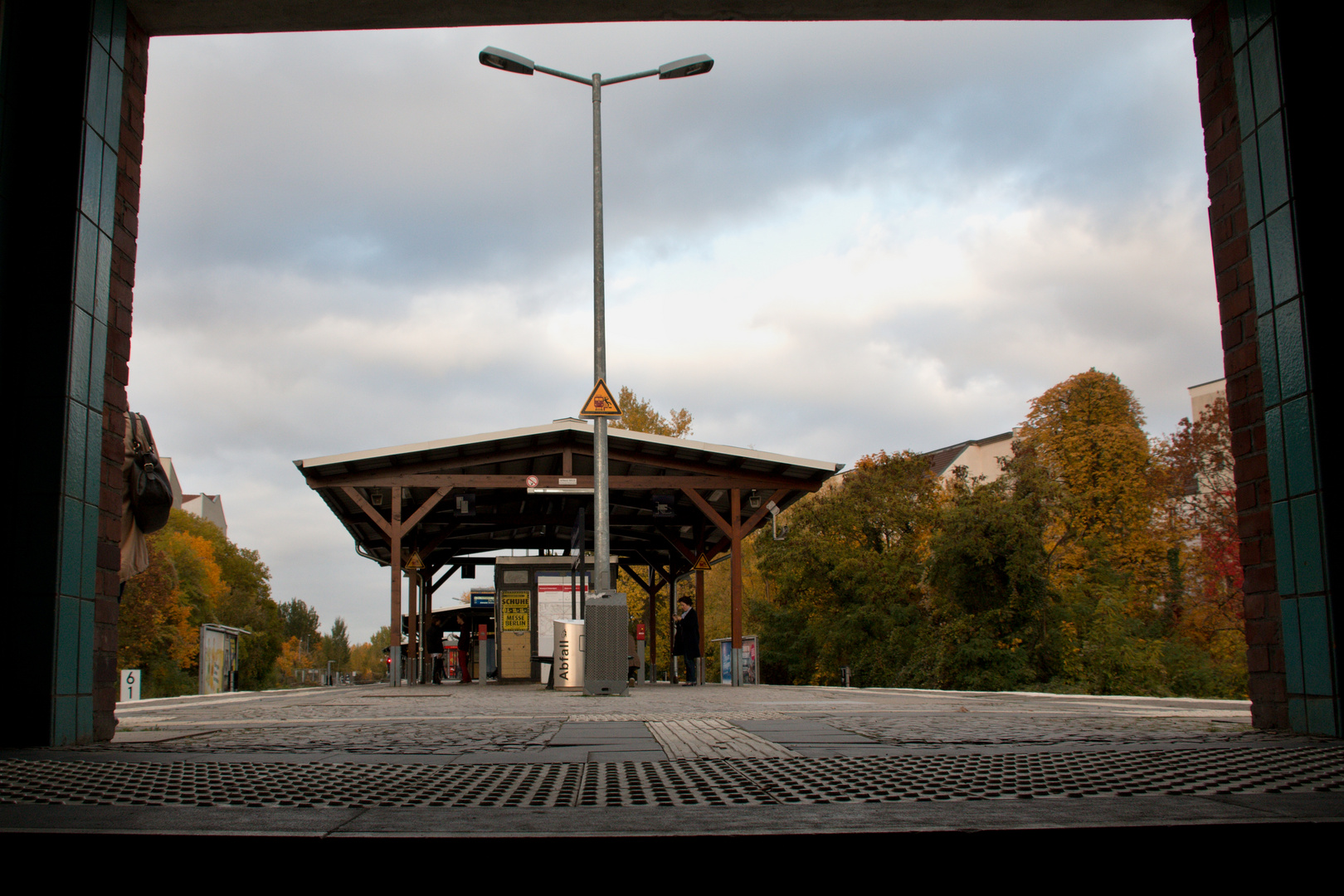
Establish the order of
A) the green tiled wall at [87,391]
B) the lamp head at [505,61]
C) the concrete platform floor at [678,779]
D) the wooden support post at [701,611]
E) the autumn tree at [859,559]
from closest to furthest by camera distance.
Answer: the concrete platform floor at [678,779] < the green tiled wall at [87,391] < the lamp head at [505,61] < the wooden support post at [701,611] < the autumn tree at [859,559]

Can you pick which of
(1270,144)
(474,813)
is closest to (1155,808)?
(474,813)

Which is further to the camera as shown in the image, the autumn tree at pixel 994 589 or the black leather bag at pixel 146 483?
the autumn tree at pixel 994 589

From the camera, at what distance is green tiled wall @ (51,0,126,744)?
4215 millimetres

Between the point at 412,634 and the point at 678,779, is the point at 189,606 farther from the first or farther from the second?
the point at 678,779

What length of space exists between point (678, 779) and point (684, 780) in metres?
0.03

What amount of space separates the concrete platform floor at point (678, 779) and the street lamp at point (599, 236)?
692 cm

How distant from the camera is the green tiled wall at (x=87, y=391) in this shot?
4.21 m

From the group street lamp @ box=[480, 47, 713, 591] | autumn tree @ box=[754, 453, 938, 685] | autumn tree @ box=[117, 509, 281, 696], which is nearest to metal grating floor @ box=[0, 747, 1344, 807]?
street lamp @ box=[480, 47, 713, 591]

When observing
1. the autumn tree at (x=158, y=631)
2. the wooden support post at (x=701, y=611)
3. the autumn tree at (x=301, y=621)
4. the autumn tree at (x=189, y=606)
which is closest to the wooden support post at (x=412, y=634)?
the wooden support post at (x=701, y=611)

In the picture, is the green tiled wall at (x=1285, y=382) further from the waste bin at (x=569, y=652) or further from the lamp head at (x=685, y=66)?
the lamp head at (x=685, y=66)

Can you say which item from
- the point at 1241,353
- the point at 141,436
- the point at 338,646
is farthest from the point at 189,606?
the point at 338,646

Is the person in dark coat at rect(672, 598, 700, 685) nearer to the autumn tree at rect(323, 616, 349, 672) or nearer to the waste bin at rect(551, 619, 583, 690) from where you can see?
the waste bin at rect(551, 619, 583, 690)

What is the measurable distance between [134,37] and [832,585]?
38942 millimetres

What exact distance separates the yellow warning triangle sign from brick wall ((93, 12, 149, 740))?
802 centimetres
